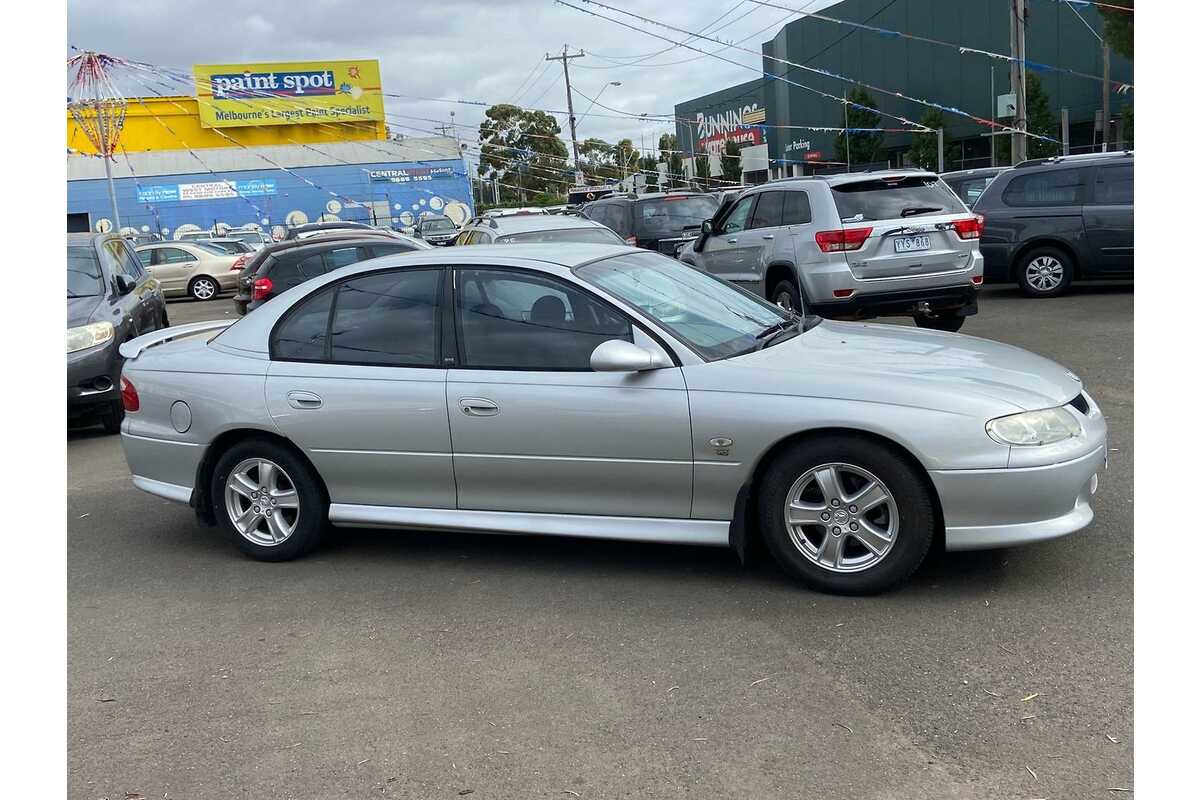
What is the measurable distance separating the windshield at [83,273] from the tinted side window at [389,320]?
5466 mm

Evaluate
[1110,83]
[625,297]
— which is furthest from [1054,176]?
[1110,83]

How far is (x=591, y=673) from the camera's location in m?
4.16

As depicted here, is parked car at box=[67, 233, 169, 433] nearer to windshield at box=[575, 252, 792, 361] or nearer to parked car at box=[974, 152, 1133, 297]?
windshield at box=[575, 252, 792, 361]

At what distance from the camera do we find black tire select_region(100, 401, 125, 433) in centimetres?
960

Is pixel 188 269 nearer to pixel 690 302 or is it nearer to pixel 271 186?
pixel 690 302

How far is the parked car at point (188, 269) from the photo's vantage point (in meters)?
26.4

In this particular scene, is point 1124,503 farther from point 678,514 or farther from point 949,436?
point 678,514

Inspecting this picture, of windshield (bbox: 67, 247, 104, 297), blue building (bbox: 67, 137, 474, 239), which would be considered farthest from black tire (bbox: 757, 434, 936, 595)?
blue building (bbox: 67, 137, 474, 239)

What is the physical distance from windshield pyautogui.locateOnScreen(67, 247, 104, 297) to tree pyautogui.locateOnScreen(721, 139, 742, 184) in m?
45.4

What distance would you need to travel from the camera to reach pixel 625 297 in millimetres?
5242

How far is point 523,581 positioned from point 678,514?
831 millimetres

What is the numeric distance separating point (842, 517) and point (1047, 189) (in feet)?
36.3

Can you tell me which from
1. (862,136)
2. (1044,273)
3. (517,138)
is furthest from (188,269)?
(517,138)

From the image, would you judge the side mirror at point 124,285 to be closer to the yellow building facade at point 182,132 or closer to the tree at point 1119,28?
the tree at point 1119,28
